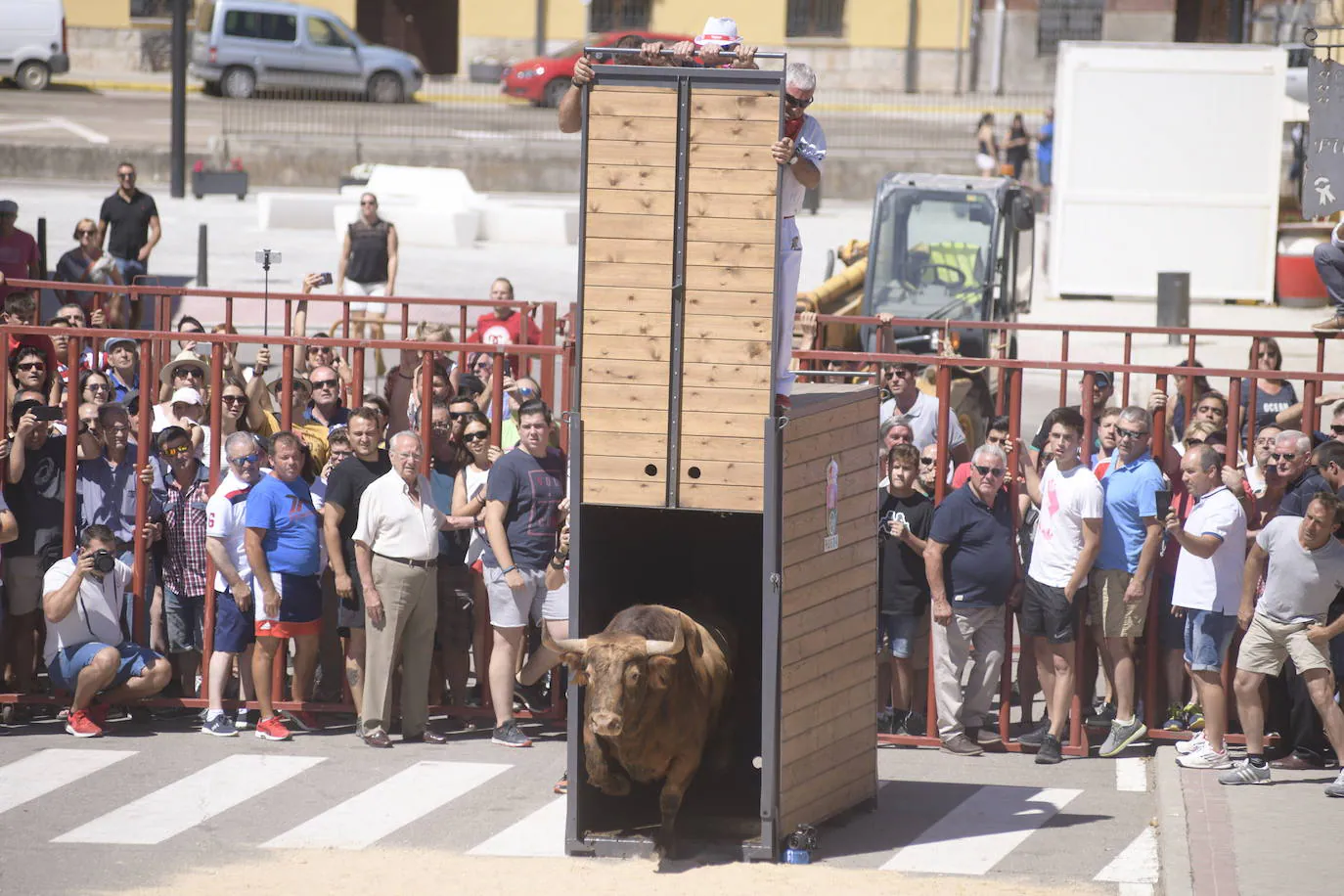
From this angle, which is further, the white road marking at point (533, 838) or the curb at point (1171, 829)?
the white road marking at point (533, 838)

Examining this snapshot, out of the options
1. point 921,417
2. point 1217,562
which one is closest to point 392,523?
point 921,417

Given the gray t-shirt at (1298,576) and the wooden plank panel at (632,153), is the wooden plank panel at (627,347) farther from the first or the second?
the gray t-shirt at (1298,576)

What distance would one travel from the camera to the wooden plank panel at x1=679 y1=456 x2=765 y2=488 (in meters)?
9.93

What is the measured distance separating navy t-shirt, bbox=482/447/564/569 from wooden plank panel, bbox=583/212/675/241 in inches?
93.5

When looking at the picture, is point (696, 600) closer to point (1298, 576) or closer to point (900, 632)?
point (900, 632)

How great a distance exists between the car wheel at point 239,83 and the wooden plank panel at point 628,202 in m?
35.8

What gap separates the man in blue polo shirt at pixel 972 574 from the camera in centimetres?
1180

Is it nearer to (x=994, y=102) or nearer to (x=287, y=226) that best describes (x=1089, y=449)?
(x=287, y=226)

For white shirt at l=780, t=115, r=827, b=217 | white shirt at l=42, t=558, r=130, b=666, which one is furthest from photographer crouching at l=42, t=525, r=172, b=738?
white shirt at l=780, t=115, r=827, b=217

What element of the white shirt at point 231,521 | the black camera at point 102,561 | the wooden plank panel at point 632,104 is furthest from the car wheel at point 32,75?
the wooden plank panel at point 632,104

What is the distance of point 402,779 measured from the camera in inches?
448

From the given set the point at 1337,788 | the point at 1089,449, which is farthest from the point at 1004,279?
the point at 1337,788

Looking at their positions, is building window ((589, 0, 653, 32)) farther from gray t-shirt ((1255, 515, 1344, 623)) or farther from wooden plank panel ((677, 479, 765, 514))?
wooden plank panel ((677, 479, 765, 514))

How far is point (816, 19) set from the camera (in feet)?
171
